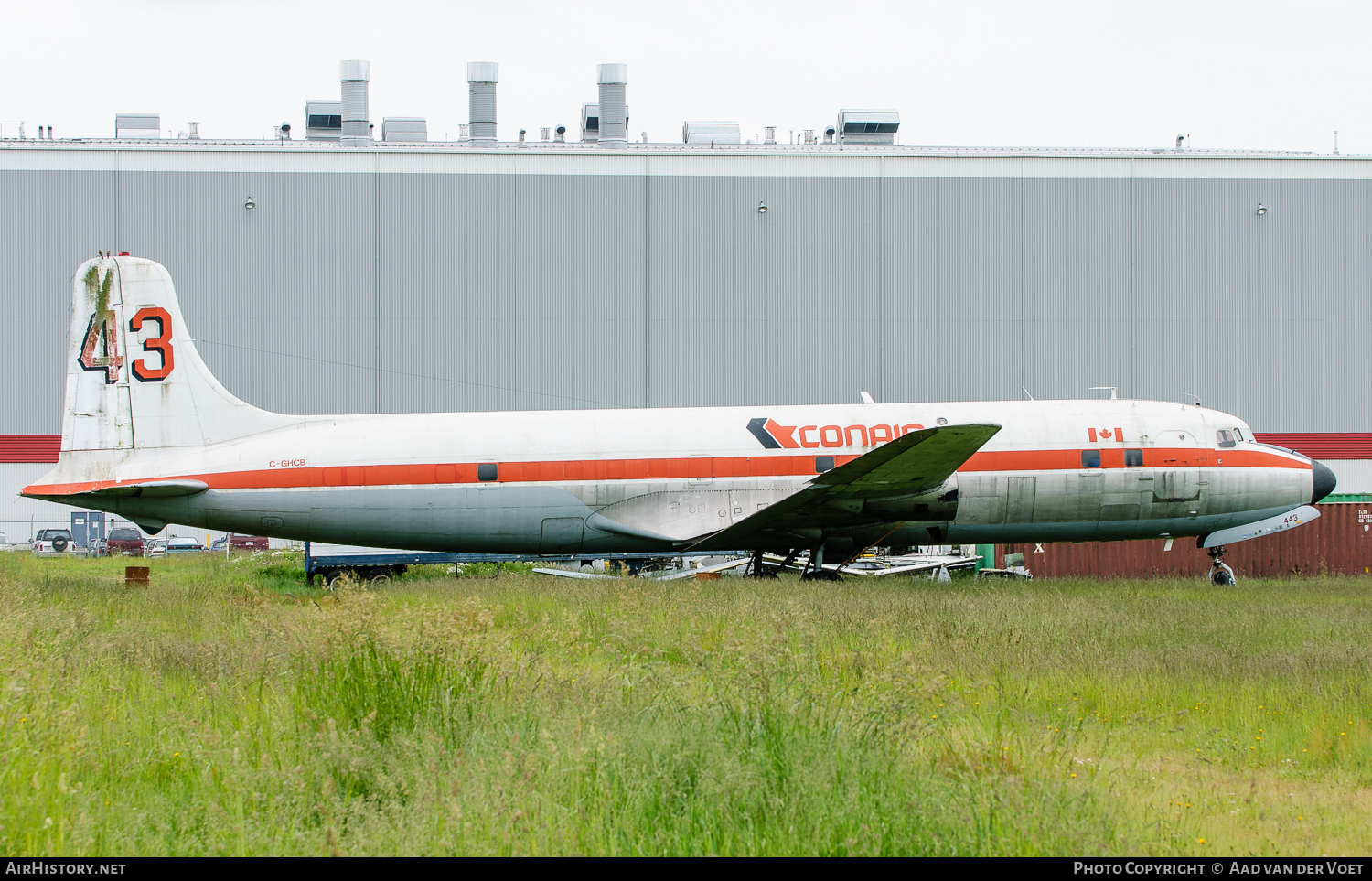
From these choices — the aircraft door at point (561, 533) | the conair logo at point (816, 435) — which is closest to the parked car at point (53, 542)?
the aircraft door at point (561, 533)

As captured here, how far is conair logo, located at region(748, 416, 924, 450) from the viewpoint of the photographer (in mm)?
19656

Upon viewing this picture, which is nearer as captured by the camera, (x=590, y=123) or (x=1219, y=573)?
(x=1219, y=573)

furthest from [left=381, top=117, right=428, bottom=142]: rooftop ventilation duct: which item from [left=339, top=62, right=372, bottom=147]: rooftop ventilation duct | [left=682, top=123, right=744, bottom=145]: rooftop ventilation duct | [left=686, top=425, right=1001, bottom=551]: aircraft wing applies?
[left=686, top=425, right=1001, bottom=551]: aircraft wing

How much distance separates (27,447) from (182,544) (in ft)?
32.3

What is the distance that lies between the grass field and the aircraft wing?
5.73 m

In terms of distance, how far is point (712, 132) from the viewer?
45812 millimetres

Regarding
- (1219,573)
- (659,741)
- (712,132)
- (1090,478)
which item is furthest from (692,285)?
(659,741)

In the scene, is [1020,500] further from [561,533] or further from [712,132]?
[712,132]

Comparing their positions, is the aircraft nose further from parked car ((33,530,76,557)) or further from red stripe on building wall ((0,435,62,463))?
parked car ((33,530,76,557))

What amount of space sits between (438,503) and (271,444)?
330 centimetres

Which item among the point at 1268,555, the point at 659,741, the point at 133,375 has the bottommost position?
the point at 1268,555

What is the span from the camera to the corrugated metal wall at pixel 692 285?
133ft

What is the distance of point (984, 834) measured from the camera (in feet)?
16.4
